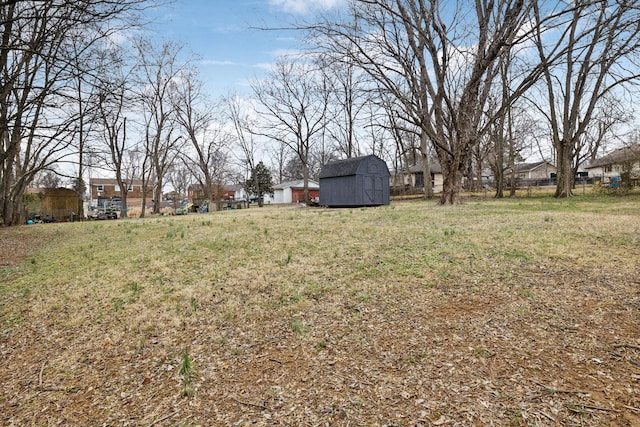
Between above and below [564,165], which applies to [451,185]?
below

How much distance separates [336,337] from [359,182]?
18415 millimetres

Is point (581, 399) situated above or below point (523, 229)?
below

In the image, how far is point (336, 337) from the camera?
3.27 metres

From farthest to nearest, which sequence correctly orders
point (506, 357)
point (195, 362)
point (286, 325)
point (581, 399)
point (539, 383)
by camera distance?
point (286, 325) → point (195, 362) → point (506, 357) → point (539, 383) → point (581, 399)

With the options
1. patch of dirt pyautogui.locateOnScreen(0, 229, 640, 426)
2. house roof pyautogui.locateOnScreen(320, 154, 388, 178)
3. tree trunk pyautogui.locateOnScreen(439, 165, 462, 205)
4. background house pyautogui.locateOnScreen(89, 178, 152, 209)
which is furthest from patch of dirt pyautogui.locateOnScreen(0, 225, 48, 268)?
background house pyautogui.locateOnScreen(89, 178, 152, 209)

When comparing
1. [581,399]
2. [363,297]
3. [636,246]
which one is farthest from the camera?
[636,246]

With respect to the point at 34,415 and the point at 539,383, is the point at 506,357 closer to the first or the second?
the point at 539,383

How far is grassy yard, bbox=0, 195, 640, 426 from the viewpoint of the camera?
2346 mm

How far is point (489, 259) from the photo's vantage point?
5141mm

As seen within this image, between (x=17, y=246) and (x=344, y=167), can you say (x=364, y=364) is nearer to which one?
(x=17, y=246)

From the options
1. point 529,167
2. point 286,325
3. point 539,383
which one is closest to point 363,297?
point 286,325

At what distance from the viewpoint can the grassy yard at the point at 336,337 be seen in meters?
2.35

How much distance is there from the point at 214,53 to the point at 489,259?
8.59 meters

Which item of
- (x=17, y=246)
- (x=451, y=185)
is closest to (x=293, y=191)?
(x=451, y=185)
